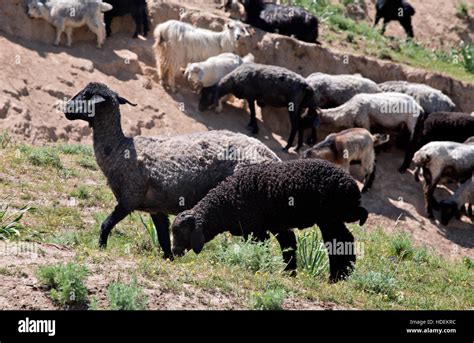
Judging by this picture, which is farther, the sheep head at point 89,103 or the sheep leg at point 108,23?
the sheep leg at point 108,23

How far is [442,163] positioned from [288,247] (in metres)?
8.37

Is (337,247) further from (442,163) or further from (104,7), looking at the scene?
(104,7)

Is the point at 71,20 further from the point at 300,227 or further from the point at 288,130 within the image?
the point at 300,227

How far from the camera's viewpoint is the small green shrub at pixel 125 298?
8445 mm

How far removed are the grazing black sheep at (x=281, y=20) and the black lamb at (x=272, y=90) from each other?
2.57m

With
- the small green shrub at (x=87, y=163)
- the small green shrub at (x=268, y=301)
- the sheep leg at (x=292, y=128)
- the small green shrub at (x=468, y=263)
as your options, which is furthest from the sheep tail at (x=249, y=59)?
the small green shrub at (x=268, y=301)

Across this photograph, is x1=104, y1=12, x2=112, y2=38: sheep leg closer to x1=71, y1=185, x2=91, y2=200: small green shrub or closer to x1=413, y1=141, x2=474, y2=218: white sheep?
x1=413, y1=141, x2=474, y2=218: white sheep

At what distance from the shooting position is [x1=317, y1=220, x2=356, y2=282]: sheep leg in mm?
Result: 11234

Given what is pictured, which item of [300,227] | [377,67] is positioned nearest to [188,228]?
[300,227]

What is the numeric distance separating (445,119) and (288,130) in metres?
3.30

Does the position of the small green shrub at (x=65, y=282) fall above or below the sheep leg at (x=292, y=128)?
above

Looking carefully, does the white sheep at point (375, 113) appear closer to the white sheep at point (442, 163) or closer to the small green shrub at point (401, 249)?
the white sheep at point (442, 163)

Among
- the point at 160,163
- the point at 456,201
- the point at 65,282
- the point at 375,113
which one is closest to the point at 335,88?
the point at 375,113

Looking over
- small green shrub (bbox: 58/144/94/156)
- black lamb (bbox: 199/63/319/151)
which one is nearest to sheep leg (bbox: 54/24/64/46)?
black lamb (bbox: 199/63/319/151)
